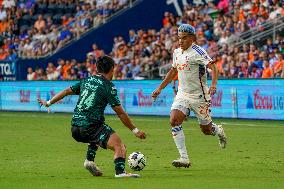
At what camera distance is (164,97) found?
3064 cm

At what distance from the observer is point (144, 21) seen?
137 ft

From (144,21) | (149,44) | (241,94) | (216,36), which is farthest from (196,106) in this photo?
(144,21)

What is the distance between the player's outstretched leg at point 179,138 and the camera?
14.2m

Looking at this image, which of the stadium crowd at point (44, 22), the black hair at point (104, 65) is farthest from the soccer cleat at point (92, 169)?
the stadium crowd at point (44, 22)

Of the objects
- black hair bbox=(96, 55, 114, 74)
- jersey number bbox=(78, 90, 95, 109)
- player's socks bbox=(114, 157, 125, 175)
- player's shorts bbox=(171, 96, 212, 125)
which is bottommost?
player's socks bbox=(114, 157, 125, 175)

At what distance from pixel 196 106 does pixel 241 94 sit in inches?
507

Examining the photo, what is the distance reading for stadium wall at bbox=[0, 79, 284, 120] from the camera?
2673 cm

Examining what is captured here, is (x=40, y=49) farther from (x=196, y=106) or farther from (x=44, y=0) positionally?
(x=196, y=106)

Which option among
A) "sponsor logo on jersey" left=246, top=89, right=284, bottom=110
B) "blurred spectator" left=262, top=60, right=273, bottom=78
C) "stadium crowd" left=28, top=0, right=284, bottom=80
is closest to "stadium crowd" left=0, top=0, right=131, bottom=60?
"stadium crowd" left=28, top=0, right=284, bottom=80

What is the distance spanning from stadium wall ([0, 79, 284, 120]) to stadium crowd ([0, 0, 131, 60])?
6.40 meters

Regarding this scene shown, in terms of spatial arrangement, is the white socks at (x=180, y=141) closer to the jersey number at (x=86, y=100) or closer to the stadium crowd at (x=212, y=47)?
the jersey number at (x=86, y=100)

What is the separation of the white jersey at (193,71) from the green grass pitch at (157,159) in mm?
1187

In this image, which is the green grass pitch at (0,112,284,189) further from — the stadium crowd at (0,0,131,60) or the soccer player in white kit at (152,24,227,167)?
the stadium crowd at (0,0,131,60)

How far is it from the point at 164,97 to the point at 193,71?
15.6m
